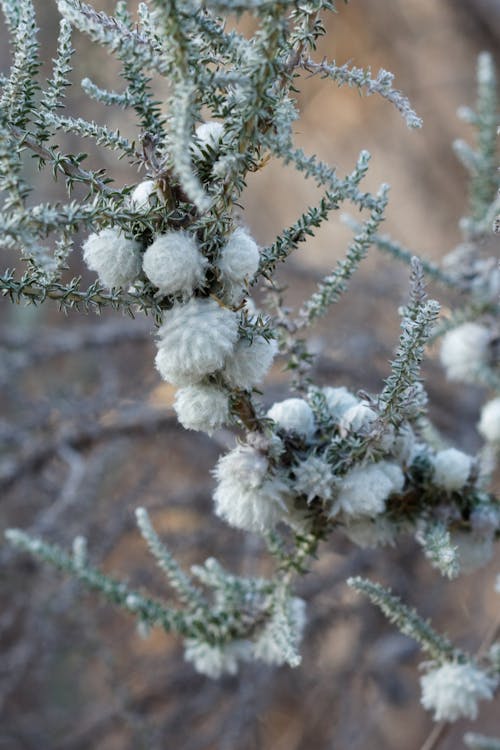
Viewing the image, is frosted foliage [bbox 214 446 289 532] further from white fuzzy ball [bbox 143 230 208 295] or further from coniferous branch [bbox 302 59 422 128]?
coniferous branch [bbox 302 59 422 128]

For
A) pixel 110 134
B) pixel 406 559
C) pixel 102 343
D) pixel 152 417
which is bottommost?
pixel 110 134

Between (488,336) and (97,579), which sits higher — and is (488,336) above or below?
above

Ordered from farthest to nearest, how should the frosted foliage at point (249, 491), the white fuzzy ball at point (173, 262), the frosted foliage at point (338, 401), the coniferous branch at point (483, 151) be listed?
1. the coniferous branch at point (483, 151)
2. the frosted foliage at point (338, 401)
3. the frosted foliage at point (249, 491)
4. the white fuzzy ball at point (173, 262)

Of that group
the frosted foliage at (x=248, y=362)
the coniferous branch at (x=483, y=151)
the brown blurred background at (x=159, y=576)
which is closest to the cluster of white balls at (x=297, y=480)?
the frosted foliage at (x=248, y=362)

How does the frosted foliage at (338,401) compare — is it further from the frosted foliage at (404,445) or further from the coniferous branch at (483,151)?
the coniferous branch at (483,151)

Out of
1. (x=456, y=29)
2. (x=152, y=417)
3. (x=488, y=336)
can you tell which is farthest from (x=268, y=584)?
(x=456, y=29)

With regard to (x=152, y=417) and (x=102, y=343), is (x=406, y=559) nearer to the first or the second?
(x=152, y=417)

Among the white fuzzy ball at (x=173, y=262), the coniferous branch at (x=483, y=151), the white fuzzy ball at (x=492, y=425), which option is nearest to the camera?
the white fuzzy ball at (x=173, y=262)
